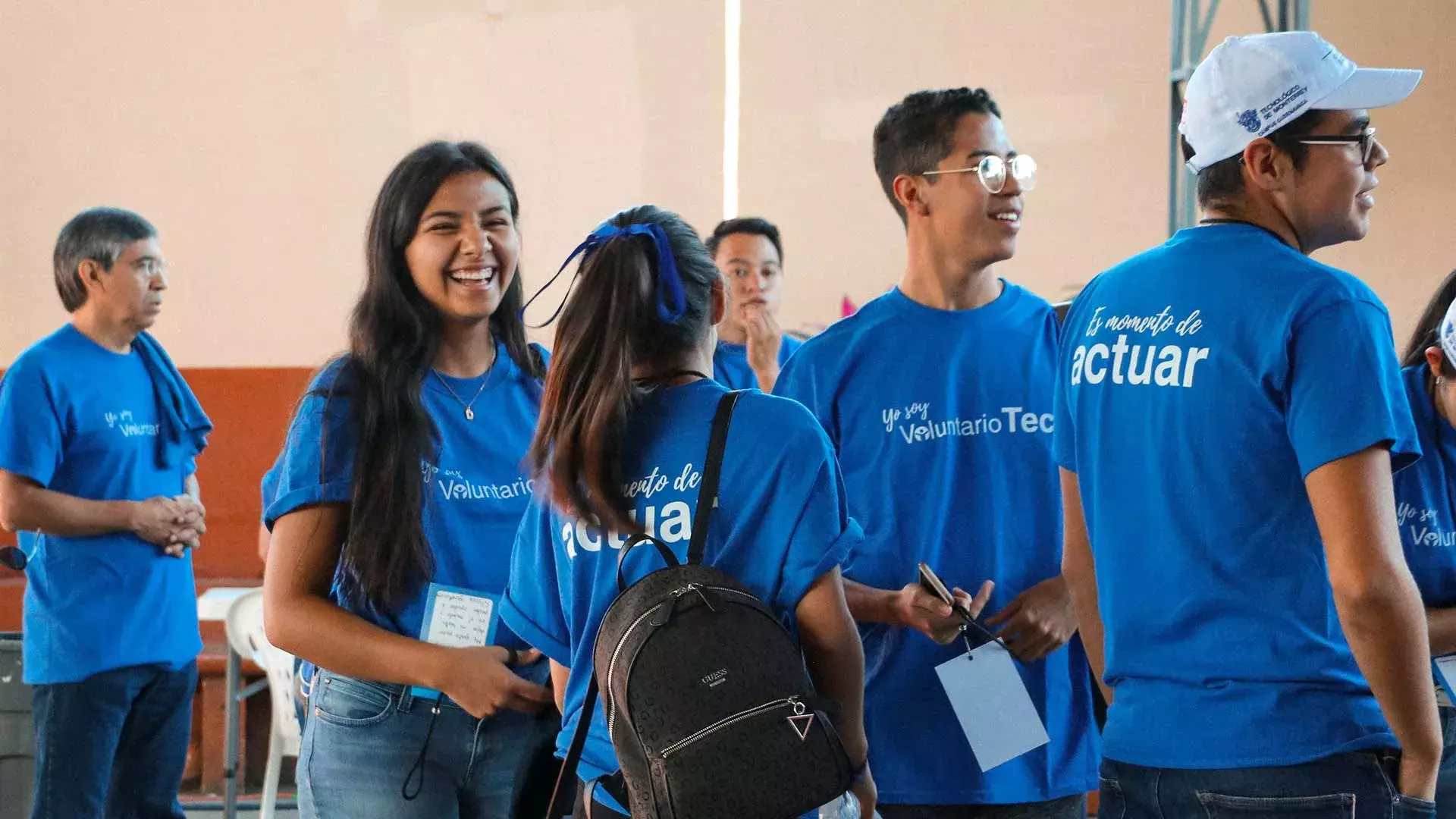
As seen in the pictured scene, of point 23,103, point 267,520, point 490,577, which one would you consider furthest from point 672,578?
point 23,103

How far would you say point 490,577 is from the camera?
7.05ft

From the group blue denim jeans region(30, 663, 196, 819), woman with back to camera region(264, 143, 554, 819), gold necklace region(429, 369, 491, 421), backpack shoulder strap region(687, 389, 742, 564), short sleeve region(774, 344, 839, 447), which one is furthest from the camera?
blue denim jeans region(30, 663, 196, 819)

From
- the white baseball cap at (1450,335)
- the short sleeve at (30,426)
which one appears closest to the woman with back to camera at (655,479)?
the white baseball cap at (1450,335)

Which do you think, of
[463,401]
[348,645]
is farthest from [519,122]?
[348,645]

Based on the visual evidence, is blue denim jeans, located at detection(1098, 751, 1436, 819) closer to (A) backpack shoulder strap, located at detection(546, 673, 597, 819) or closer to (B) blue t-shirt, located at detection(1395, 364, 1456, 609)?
(A) backpack shoulder strap, located at detection(546, 673, 597, 819)

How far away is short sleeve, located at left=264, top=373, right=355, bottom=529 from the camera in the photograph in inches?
81.1

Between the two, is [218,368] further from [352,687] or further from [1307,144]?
[1307,144]

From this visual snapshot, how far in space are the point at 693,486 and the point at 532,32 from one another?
6320 millimetres

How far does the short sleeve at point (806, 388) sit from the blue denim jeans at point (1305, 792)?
1.05 m

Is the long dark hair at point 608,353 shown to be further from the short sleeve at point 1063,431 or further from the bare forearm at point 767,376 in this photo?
the bare forearm at point 767,376

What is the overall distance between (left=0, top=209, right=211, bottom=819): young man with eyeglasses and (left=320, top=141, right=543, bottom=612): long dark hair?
216 cm

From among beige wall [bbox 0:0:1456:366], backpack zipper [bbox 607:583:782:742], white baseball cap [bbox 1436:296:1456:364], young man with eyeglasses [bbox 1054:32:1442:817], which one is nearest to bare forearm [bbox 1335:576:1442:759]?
young man with eyeglasses [bbox 1054:32:1442:817]

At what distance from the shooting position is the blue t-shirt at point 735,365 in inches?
153

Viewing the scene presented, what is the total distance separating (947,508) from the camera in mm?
2389
